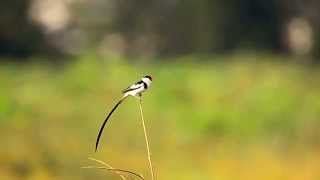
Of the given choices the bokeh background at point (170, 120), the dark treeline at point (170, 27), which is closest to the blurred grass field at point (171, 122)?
the bokeh background at point (170, 120)

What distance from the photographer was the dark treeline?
18.4 m

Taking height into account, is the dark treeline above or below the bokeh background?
above

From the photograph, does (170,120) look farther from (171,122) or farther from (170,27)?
(170,27)

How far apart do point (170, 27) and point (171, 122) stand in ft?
44.6

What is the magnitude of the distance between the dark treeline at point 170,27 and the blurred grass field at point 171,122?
684 cm

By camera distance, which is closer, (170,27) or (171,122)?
(171,122)

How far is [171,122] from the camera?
8.21 meters

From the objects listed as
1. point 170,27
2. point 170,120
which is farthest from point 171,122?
point 170,27

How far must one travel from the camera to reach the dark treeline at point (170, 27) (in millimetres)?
18391

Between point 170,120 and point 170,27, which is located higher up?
point 170,27

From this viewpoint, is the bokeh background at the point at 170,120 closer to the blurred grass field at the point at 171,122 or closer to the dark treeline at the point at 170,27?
the blurred grass field at the point at 171,122

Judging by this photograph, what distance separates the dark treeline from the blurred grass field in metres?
6.84

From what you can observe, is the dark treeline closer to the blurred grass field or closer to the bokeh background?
the bokeh background

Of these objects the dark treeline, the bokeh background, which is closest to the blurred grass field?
the bokeh background
